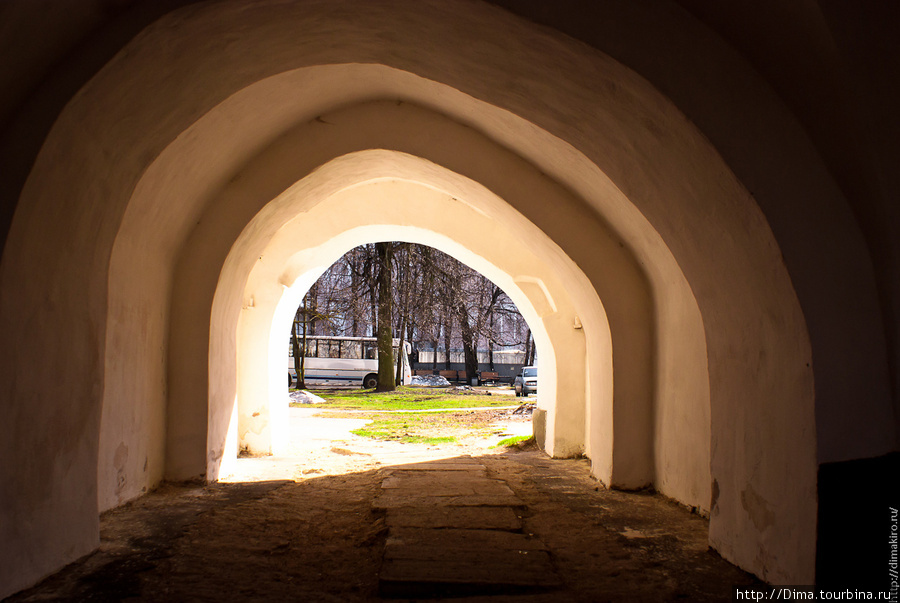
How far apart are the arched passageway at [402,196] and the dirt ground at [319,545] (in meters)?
0.25

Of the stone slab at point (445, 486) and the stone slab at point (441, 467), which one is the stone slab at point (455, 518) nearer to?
the stone slab at point (445, 486)

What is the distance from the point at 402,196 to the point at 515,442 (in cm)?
408

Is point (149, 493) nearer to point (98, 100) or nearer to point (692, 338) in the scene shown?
point (98, 100)

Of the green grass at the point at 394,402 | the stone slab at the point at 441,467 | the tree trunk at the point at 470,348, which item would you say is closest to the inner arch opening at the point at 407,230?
the stone slab at the point at 441,467

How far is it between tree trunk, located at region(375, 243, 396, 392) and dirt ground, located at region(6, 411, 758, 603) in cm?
1423

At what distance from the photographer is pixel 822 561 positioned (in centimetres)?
303

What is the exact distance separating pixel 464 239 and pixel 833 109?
20.5 feet

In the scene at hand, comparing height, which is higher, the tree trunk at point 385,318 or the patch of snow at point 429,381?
the tree trunk at point 385,318

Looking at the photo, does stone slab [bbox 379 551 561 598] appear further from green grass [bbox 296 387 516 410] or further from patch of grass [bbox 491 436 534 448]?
green grass [bbox 296 387 516 410]

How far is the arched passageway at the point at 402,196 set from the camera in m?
→ 3.37

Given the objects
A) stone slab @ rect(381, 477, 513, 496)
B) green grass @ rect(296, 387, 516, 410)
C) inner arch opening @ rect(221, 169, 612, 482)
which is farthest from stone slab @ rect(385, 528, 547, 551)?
green grass @ rect(296, 387, 516, 410)

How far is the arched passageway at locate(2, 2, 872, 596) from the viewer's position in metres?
3.37

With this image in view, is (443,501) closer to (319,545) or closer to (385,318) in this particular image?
(319,545)

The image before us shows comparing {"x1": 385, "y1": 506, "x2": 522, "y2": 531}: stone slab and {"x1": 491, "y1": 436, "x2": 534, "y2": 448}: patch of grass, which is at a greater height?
{"x1": 385, "y1": 506, "x2": 522, "y2": 531}: stone slab
